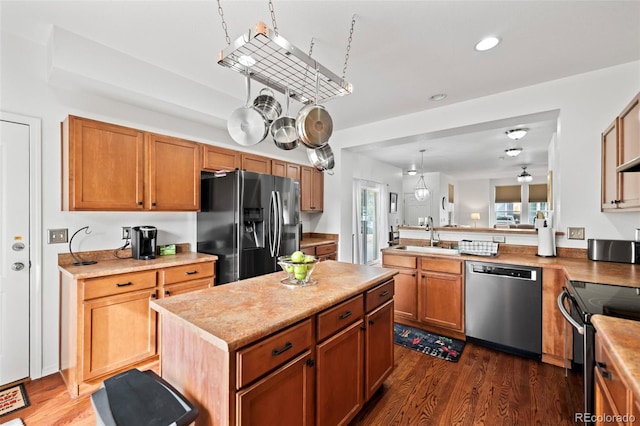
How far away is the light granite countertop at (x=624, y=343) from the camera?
80 cm

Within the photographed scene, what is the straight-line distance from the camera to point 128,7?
1.80 m

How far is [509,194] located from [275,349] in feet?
33.6

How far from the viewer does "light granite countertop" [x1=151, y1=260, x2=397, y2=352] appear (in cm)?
109

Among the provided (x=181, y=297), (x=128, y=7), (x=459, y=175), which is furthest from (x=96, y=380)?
(x=459, y=175)

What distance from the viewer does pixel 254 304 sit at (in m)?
1.40

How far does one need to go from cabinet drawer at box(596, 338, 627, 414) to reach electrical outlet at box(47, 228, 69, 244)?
347cm

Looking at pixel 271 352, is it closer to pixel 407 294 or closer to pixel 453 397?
pixel 453 397

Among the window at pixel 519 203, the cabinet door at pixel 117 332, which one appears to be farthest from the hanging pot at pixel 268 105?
the window at pixel 519 203

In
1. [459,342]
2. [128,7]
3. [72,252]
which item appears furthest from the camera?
[459,342]

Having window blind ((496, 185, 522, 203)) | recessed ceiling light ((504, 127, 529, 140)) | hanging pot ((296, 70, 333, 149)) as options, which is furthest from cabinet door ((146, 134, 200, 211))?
window blind ((496, 185, 522, 203))

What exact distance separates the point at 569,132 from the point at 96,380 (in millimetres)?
4546

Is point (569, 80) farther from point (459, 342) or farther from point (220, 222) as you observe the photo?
point (220, 222)

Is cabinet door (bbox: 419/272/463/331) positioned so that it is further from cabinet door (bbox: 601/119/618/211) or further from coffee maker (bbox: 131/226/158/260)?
coffee maker (bbox: 131/226/158/260)

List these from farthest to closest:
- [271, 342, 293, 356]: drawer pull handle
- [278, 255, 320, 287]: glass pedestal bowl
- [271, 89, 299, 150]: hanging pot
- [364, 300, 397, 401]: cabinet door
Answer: [271, 89, 299, 150]: hanging pot, [364, 300, 397, 401]: cabinet door, [278, 255, 320, 287]: glass pedestal bowl, [271, 342, 293, 356]: drawer pull handle
